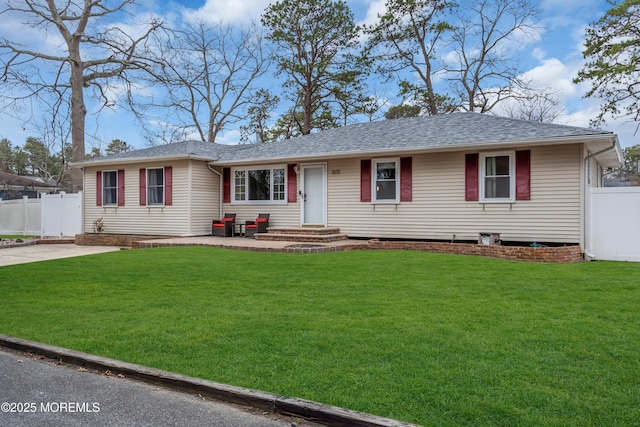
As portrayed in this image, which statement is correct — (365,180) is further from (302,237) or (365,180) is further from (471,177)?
(471,177)

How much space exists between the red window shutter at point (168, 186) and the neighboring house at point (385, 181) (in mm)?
52

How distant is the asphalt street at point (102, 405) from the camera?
113 inches

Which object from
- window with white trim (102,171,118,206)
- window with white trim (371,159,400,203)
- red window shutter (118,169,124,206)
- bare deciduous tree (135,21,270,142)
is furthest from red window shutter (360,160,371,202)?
bare deciduous tree (135,21,270,142)

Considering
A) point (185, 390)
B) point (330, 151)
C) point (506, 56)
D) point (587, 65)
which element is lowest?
point (185, 390)

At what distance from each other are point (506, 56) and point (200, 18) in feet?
60.3

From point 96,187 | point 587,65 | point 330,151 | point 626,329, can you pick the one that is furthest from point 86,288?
point 587,65

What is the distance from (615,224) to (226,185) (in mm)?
11744

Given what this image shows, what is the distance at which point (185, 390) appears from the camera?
3.29m

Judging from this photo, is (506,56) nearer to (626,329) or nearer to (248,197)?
(248,197)

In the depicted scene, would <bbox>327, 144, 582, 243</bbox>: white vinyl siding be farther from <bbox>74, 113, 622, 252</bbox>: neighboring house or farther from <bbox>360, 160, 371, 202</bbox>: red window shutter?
<bbox>360, 160, 371, 202</bbox>: red window shutter

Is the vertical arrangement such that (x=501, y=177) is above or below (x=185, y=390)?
above

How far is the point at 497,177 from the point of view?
11.8 meters

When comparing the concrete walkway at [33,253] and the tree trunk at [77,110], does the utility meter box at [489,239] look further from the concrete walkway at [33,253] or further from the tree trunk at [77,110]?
the tree trunk at [77,110]

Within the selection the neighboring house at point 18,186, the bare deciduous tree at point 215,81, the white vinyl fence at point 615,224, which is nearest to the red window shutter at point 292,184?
the white vinyl fence at point 615,224
